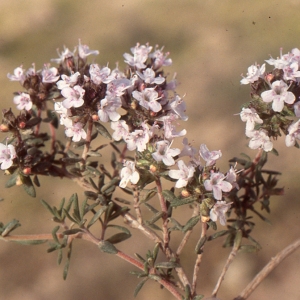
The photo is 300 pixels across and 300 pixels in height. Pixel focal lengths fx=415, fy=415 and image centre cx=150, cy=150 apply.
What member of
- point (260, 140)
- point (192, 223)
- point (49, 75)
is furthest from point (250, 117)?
point (49, 75)

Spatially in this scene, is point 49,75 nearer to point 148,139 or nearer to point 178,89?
point 148,139

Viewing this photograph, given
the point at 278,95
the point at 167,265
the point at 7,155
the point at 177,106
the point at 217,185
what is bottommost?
the point at 167,265

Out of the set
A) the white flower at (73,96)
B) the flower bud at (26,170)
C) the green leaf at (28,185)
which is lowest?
the green leaf at (28,185)

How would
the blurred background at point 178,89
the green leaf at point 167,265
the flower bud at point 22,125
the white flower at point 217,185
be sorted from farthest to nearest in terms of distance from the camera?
the blurred background at point 178,89 → the flower bud at point 22,125 → the green leaf at point 167,265 → the white flower at point 217,185

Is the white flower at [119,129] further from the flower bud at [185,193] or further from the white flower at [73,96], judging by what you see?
the flower bud at [185,193]

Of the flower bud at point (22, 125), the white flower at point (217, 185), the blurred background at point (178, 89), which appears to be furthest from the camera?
the blurred background at point (178, 89)

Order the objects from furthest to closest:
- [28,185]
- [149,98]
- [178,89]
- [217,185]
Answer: [178,89]
[28,185]
[149,98]
[217,185]

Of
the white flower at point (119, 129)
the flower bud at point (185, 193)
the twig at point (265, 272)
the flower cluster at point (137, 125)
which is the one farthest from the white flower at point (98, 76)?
the twig at point (265, 272)
